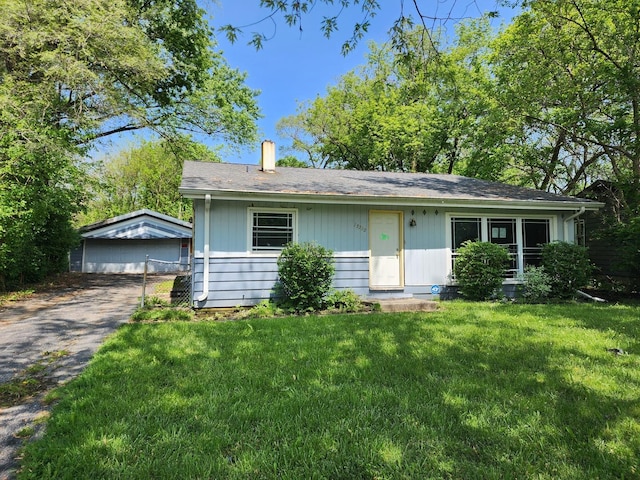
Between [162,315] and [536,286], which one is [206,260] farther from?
[536,286]

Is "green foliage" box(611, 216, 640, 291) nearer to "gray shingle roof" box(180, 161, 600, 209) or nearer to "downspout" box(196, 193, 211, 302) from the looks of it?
"gray shingle roof" box(180, 161, 600, 209)

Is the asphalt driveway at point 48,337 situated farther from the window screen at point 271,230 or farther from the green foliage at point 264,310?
the window screen at point 271,230

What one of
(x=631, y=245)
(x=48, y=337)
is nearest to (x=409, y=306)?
(x=48, y=337)

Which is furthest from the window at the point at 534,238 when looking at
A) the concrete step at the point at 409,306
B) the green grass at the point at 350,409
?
the green grass at the point at 350,409

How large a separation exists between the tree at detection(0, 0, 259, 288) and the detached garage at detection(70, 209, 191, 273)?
5.33 m

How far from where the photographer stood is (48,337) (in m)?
5.28

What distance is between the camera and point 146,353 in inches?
169

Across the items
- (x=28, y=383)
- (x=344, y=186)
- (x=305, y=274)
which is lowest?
(x=28, y=383)

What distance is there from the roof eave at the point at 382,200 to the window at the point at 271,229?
48cm

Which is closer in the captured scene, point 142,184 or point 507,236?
point 507,236

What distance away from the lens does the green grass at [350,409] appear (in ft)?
7.21

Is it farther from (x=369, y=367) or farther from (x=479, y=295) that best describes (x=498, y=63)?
(x=369, y=367)

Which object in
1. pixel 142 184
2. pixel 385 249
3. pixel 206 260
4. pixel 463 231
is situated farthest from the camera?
pixel 142 184

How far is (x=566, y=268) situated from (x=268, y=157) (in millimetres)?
7974
